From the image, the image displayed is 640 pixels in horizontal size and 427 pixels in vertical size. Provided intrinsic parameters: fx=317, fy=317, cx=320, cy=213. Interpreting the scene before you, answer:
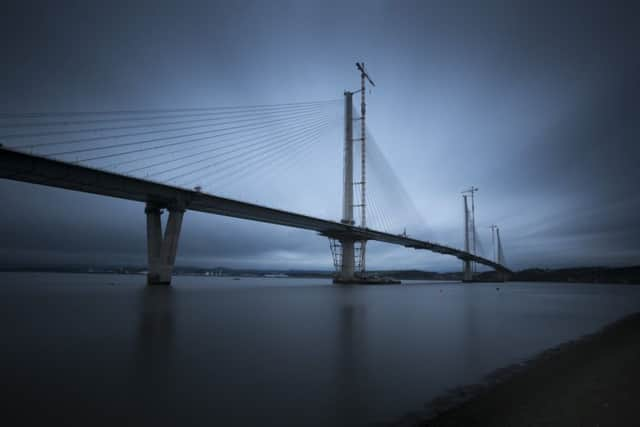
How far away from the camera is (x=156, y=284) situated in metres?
37.2

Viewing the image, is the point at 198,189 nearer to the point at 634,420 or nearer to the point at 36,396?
the point at 36,396

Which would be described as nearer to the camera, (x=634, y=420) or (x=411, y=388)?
(x=634, y=420)

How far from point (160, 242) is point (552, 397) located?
38.6 meters

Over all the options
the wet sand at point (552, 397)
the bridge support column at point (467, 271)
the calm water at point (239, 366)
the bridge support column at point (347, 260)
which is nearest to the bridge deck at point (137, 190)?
the bridge support column at point (347, 260)

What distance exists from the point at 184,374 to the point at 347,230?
45745mm

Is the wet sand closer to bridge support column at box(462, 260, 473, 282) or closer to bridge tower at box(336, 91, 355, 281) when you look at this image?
bridge tower at box(336, 91, 355, 281)

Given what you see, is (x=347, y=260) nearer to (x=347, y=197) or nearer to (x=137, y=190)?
(x=347, y=197)

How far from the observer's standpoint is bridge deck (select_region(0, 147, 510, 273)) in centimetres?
2525

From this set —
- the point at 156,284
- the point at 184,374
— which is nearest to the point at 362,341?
the point at 184,374

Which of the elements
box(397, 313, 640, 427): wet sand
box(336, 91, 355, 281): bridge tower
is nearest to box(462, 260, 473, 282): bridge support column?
box(336, 91, 355, 281): bridge tower

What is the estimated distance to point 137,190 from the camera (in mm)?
31766

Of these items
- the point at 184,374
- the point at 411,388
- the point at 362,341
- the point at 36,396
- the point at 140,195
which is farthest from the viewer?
the point at 140,195

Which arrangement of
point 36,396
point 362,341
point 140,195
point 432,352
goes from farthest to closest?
1. point 140,195
2. point 362,341
3. point 432,352
4. point 36,396

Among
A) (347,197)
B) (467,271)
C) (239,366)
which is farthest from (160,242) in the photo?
(467,271)
